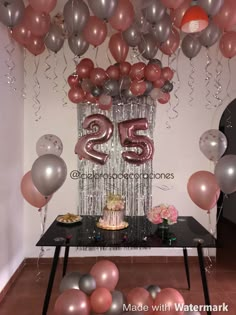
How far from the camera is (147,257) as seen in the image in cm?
393

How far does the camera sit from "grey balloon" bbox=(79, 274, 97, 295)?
2.25 meters

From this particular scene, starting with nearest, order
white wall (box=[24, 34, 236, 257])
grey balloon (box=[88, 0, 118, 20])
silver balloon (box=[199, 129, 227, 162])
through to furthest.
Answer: grey balloon (box=[88, 0, 118, 20]), silver balloon (box=[199, 129, 227, 162]), white wall (box=[24, 34, 236, 257])

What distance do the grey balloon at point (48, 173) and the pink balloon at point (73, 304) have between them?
72cm

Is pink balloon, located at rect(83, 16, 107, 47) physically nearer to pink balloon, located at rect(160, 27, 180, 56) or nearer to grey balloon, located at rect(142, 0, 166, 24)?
grey balloon, located at rect(142, 0, 166, 24)

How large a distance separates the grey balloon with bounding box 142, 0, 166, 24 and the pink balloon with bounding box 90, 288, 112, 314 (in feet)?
6.25

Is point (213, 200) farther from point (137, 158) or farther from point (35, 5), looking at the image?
point (35, 5)

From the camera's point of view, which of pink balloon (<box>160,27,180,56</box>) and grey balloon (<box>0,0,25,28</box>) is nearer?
grey balloon (<box>0,0,25,28</box>)

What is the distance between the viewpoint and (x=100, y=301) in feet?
6.97

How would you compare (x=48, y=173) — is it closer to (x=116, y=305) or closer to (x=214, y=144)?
(x=116, y=305)

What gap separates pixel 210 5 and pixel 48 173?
1.53 metres

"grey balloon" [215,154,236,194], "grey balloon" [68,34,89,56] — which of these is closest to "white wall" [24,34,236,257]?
"grey balloon" [68,34,89,56]

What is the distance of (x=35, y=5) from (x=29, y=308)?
95.0 inches

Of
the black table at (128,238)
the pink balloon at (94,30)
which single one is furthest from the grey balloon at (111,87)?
the black table at (128,238)

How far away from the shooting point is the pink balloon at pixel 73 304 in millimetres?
2057
